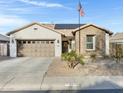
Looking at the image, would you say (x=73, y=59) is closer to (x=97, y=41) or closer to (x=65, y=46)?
(x=97, y=41)

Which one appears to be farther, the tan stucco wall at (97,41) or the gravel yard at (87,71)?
the tan stucco wall at (97,41)

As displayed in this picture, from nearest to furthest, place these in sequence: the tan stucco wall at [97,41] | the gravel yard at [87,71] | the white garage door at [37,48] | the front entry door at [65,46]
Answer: the gravel yard at [87,71], the tan stucco wall at [97,41], the white garage door at [37,48], the front entry door at [65,46]

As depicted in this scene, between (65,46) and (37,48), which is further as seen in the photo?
(65,46)

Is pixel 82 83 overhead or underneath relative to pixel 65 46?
underneath

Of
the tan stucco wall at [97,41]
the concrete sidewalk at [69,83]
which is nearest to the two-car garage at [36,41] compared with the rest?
the tan stucco wall at [97,41]

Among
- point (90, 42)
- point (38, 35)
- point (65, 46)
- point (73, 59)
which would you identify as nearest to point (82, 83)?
point (73, 59)

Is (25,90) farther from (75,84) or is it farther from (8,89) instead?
(75,84)

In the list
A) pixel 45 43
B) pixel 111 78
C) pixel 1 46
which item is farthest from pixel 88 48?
pixel 111 78

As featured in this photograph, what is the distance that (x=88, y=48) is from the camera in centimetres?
3200

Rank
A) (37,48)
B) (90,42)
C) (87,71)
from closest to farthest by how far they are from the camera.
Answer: (87,71) → (90,42) → (37,48)

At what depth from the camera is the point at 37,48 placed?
36.0 m

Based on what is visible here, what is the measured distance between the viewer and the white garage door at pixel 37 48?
3597cm

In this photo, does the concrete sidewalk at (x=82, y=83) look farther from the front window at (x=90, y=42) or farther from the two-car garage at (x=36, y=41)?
the two-car garage at (x=36, y=41)

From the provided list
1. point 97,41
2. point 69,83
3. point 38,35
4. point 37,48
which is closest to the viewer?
point 69,83
